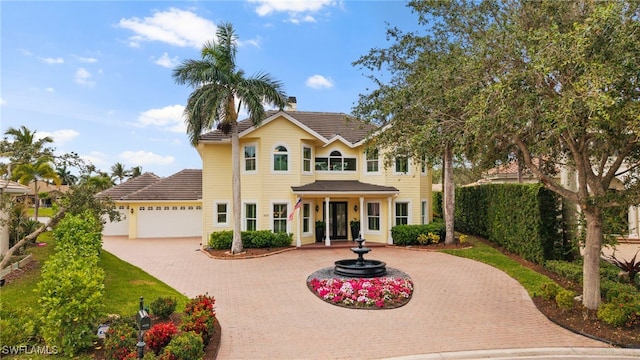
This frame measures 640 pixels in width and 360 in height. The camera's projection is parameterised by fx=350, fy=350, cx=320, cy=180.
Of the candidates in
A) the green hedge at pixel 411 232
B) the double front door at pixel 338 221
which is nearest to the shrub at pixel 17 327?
the double front door at pixel 338 221

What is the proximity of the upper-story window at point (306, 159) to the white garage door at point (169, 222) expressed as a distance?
10.2 meters

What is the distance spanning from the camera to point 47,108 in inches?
493

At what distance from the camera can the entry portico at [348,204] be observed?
1939 cm

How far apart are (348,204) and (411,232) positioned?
420 cm

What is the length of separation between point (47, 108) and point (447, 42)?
14.4 m

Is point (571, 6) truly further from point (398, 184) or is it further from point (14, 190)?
point (14, 190)

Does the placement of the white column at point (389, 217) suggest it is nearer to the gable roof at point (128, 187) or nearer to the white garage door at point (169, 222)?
the white garage door at point (169, 222)

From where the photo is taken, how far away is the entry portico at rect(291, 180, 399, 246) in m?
19.4

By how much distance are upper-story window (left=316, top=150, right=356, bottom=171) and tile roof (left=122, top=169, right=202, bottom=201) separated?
9.97 meters

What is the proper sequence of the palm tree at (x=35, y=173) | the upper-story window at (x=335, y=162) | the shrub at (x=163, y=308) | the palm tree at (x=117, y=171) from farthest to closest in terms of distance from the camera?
the palm tree at (x=117, y=171) → the palm tree at (x=35, y=173) → the upper-story window at (x=335, y=162) → the shrub at (x=163, y=308)

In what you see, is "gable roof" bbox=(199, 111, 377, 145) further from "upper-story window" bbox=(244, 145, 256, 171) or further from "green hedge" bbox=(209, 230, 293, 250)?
"green hedge" bbox=(209, 230, 293, 250)

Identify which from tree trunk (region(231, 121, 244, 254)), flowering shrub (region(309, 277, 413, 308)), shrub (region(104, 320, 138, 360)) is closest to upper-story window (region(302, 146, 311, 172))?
tree trunk (region(231, 121, 244, 254))

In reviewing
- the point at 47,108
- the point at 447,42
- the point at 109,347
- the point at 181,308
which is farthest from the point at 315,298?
the point at 47,108

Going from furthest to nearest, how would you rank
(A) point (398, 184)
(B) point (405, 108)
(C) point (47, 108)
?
(A) point (398, 184), (C) point (47, 108), (B) point (405, 108)
